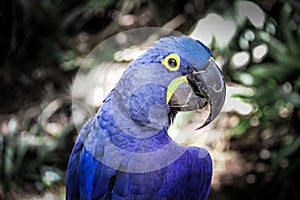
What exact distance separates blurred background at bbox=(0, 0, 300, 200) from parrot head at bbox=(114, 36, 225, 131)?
69 cm

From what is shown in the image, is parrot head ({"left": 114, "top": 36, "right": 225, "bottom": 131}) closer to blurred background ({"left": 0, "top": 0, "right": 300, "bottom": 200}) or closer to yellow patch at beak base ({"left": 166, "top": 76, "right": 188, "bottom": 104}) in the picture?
yellow patch at beak base ({"left": 166, "top": 76, "right": 188, "bottom": 104})

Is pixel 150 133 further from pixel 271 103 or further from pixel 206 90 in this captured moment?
pixel 271 103

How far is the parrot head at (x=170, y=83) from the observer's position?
0.75 meters

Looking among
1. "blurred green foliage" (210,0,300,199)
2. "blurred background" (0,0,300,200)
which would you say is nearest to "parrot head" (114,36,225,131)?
"blurred background" (0,0,300,200)

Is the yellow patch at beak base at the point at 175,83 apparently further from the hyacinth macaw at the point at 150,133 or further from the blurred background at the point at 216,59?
the blurred background at the point at 216,59

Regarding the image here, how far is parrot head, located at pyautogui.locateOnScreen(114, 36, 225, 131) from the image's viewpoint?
2.45 feet

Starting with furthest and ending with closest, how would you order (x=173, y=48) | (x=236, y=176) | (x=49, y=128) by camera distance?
(x=49, y=128), (x=236, y=176), (x=173, y=48)

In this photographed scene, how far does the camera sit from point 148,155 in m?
0.84

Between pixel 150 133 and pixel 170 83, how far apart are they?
10cm

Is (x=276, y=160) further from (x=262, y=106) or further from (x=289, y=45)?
(x=289, y=45)

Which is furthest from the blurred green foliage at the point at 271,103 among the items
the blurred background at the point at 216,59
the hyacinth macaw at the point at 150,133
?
the hyacinth macaw at the point at 150,133

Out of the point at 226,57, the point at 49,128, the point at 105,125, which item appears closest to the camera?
the point at 105,125

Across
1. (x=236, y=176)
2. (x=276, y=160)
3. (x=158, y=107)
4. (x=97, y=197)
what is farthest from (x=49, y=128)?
(x=158, y=107)

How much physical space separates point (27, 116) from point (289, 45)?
104 centimetres
